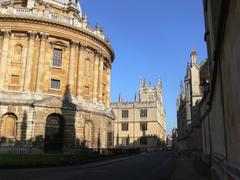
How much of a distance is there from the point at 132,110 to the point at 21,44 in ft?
183

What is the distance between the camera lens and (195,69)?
32.4m

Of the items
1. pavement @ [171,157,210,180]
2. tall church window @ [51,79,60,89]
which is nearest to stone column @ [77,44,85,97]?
tall church window @ [51,79,60,89]

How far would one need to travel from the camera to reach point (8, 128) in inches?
1264

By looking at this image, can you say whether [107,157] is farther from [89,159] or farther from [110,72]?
[110,72]

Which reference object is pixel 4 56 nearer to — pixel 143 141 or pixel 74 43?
pixel 74 43

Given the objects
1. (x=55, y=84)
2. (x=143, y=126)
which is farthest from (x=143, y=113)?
(x=55, y=84)

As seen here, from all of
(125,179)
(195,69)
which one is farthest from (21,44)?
(125,179)

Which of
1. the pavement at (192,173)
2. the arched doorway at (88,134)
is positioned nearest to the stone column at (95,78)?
the arched doorway at (88,134)

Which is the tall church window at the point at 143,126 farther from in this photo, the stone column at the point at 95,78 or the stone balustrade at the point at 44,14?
the stone balustrade at the point at 44,14

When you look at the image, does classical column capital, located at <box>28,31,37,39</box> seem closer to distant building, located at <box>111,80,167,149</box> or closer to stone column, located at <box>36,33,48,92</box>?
stone column, located at <box>36,33,48,92</box>

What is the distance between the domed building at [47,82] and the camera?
3222 cm

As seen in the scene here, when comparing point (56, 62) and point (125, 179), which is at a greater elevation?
point (56, 62)

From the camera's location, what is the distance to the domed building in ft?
106

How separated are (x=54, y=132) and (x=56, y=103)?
3.64 metres
